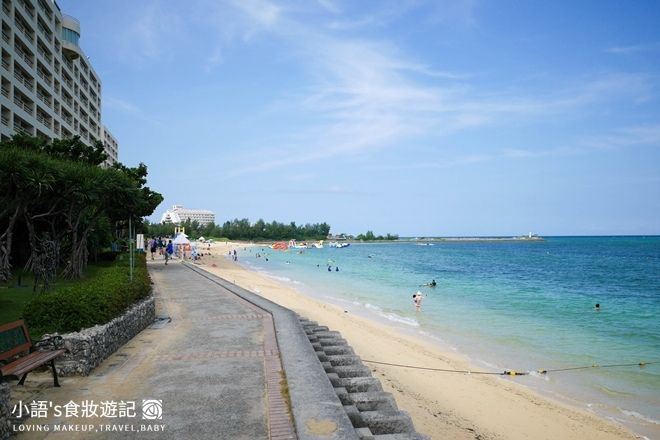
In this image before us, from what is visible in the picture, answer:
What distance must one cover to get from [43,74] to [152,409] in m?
44.4

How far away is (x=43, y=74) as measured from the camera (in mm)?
39406

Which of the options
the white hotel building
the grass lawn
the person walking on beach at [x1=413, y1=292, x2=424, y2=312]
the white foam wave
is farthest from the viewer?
the white hotel building

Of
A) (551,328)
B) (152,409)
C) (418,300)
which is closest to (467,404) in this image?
(152,409)

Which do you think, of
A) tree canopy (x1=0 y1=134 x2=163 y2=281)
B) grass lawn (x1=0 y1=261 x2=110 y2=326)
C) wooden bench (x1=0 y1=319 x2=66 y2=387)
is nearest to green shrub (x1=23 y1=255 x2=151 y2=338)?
wooden bench (x1=0 y1=319 x2=66 y2=387)

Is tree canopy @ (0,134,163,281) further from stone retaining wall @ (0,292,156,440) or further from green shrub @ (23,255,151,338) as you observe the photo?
stone retaining wall @ (0,292,156,440)

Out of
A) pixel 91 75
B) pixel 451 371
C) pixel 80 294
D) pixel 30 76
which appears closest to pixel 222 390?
pixel 80 294

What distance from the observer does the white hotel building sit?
32.2 meters

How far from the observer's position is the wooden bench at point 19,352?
583 cm

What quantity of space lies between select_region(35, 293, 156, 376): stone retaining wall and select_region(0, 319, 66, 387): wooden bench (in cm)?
24

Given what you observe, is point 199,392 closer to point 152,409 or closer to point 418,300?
point 152,409

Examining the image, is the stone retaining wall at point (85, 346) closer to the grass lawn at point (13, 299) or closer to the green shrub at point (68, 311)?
the green shrub at point (68, 311)

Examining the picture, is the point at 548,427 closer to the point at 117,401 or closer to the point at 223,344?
the point at 223,344

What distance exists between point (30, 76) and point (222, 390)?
40.9 metres

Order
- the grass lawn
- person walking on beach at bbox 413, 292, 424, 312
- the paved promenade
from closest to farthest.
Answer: the paved promenade, the grass lawn, person walking on beach at bbox 413, 292, 424, 312
